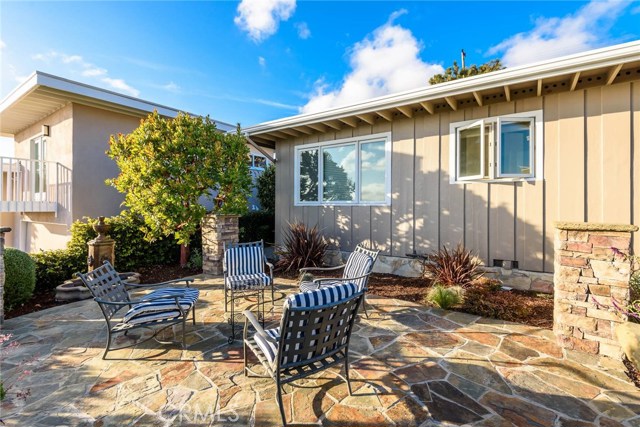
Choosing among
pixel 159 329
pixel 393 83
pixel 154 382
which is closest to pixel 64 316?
pixel 159 329

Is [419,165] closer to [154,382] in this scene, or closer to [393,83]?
[154,382]

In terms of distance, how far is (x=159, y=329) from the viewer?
367 cm

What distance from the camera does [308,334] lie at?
2.15m

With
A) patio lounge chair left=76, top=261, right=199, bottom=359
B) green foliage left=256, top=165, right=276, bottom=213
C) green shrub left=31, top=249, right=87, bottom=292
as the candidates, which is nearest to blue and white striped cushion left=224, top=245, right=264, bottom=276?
patio lounge chair left=76, top=261, right=199, bottom=359

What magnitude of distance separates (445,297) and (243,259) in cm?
329

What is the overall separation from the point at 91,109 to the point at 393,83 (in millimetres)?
14309

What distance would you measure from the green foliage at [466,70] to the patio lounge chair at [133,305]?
18.1 meters

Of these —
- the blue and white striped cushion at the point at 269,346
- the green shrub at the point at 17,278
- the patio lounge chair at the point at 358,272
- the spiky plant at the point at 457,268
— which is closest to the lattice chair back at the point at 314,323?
the blue and white striped cushion at the point at 269,346

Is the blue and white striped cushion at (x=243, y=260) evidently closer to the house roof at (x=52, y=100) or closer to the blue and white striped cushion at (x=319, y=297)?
the blue and white striped cushion at (x=319, y=297)

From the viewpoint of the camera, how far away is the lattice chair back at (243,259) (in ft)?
15.6

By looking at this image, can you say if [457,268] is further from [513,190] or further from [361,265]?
[361,265]

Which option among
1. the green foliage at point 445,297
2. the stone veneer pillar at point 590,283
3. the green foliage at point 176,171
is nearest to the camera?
the stone veneer pillar at point 590,283

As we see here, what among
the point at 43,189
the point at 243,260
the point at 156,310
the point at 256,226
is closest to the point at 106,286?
the point at 156,310

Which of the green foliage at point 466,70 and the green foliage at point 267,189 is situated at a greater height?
the green foliage at point 466,70
